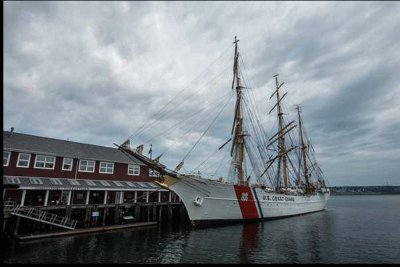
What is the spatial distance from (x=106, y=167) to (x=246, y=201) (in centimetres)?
1945

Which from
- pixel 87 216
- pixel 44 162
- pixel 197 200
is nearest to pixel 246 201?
pixel 197 200

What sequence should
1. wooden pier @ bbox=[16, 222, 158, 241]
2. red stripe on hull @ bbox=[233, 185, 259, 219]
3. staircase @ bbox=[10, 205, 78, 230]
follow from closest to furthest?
wooden pier @ bbox=[16, 222, 158, 241] < staircase @ bbox=[10, 205, 78, 230] < red stripe on hull @ bbox=[233, 185, 259, 219]

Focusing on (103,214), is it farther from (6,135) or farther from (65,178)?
(6,135)

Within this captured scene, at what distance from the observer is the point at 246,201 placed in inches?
1297

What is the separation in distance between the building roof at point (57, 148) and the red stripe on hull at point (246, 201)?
13376 mm

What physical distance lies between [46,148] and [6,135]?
14.8 feet

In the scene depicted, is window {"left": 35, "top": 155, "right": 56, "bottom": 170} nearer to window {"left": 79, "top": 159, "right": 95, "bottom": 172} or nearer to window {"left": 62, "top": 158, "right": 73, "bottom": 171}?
window {"left": 62, "top": 158, "right": 73, "bottom": 171}

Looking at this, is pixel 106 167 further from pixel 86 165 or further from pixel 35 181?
pixel 35 181

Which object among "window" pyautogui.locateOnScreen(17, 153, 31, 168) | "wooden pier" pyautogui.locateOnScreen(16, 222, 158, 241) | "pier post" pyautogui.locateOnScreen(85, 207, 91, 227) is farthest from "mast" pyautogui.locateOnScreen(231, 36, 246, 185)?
"window" pyautogui.locateOnScreen(17, 153, 31, 168)

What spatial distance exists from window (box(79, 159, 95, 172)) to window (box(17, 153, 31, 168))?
5.78 m

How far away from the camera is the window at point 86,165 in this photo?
1306 inches

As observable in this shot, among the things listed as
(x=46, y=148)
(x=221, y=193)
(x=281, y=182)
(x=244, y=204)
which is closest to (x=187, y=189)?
(x=221, y=193)

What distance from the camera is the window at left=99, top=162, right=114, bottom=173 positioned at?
115 ft

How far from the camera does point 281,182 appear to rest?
51.8m
